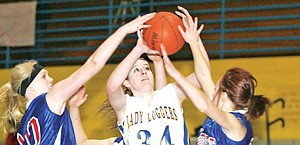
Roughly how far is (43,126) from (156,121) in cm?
84

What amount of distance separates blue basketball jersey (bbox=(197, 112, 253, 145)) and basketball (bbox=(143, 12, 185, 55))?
625 millimetres

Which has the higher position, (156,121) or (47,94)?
(47,94)

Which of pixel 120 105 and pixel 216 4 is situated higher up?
pixel 216 4

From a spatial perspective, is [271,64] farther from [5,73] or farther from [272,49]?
[5,73]

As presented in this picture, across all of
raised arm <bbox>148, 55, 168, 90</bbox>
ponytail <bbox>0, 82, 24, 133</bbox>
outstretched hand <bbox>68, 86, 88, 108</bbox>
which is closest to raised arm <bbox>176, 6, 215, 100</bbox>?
raised arm <bbox>148, 55, 168, 90</bbox>

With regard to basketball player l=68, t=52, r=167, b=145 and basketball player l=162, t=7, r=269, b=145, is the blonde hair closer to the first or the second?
basketball player l=68, t=52, r=167, b=145

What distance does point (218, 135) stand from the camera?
17.0 ft

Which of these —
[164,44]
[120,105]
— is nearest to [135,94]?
[120,105]

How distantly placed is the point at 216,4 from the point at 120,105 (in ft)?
16.1

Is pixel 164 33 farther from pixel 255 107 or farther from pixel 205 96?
pixel 255 107

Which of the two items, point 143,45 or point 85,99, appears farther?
point 85,99

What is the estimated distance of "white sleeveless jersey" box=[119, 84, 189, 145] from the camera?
5160mm

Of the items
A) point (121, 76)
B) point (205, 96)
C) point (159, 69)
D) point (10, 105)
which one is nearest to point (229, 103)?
point (205, 96)

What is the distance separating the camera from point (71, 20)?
401 inches
